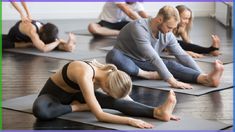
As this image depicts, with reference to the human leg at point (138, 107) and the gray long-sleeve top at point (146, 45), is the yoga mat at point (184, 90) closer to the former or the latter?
the gray long-sleeve top at point (146, 45)

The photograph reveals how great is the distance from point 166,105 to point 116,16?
11.7ft

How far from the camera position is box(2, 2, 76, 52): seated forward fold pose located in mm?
5250

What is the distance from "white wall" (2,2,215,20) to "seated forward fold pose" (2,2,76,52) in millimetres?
2138

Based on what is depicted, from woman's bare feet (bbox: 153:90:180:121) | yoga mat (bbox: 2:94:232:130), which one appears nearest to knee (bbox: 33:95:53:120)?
yoga mat (bbox: 2:94:232:130)

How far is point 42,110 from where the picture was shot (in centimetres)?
308

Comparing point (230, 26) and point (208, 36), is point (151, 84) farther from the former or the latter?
point (230, 26)

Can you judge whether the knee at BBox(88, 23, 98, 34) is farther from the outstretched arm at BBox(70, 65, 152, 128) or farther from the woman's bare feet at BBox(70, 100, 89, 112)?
the outstretched arm at BBox(70, 65, 152, 128)

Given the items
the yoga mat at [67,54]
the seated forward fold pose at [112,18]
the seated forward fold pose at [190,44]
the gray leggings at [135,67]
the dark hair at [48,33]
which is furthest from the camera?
the seated forward fold pose at [112,18]

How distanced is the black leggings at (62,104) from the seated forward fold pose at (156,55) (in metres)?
0.65

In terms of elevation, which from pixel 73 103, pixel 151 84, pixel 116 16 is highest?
pixel 73 103

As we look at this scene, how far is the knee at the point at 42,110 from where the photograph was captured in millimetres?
3080

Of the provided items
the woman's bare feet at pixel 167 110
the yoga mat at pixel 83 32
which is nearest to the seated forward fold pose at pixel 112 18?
the yoga mat at pixel 83 32

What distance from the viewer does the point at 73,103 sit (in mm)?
3303

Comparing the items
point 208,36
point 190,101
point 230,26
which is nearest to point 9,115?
point 190,101
